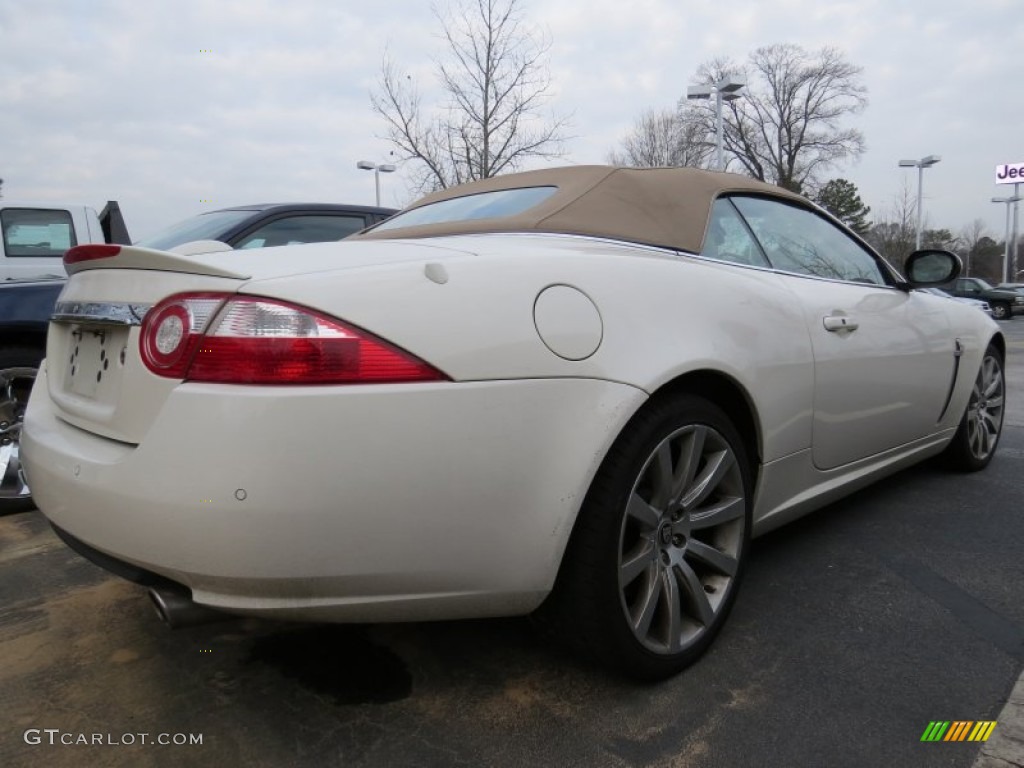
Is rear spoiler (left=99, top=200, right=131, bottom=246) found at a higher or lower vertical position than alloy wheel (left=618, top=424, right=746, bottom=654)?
higher

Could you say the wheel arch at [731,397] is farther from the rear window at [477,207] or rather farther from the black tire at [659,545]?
the rear window at [477,207]

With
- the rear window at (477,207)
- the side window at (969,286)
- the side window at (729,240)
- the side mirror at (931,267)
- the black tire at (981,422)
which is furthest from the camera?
the side window at (969,286)

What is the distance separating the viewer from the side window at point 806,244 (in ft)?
9.02

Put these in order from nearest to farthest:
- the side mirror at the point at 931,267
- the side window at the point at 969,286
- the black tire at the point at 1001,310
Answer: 1. the side mirror at the point at 931,267
2. the black tire at the point at 1001,310
3. the side window at the point at 969,286

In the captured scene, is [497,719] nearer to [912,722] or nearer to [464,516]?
[464,516]

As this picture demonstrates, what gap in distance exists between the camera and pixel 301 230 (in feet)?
16.3

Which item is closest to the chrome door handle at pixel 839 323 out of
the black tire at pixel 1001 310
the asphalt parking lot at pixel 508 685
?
the asphalt parking lot at pixel 508 685

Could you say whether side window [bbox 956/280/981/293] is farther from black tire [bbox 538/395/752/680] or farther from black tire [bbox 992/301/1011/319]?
black tire [bbox 538/395/752/680]

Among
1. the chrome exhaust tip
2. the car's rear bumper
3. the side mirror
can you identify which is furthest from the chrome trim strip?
the side mirror

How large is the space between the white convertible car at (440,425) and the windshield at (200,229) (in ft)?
8.55

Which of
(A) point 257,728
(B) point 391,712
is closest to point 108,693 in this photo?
(A) point 257,728

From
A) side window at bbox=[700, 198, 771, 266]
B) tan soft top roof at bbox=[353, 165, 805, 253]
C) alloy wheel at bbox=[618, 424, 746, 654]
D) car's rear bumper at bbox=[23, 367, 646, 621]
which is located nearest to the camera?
car's rear bumper at bbox=[23, 367, 646, 621]

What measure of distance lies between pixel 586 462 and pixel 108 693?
55.4 inches

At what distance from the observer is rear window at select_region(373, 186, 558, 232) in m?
2.56
